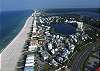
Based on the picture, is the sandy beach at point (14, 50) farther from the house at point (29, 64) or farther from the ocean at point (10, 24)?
the house at point (29, 64)

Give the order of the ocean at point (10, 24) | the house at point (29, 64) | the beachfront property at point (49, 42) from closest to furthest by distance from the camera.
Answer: the house at point (29, 64) → the beachfront property at point (49, 42) → the ocean at point (10, 24)

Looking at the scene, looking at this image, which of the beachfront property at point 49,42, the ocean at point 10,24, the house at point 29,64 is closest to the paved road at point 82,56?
the beachfront property at point 49,42

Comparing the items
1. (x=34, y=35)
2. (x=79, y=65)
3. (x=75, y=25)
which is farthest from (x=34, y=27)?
(x=79, y=65)

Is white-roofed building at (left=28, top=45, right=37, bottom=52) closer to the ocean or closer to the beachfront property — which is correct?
the beachfront property

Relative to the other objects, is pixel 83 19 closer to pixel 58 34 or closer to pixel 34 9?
pixel 58 34

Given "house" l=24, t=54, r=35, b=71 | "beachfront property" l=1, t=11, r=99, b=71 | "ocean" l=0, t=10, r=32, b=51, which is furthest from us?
"ocean" l=0, t=10, r=32, b=51

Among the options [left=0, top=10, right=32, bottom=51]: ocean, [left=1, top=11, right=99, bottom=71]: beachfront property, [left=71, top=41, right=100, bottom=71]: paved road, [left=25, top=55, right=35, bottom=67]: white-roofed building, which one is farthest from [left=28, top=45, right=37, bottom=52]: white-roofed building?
[left=71, top=41, right=100, bottom=71]: paved road
